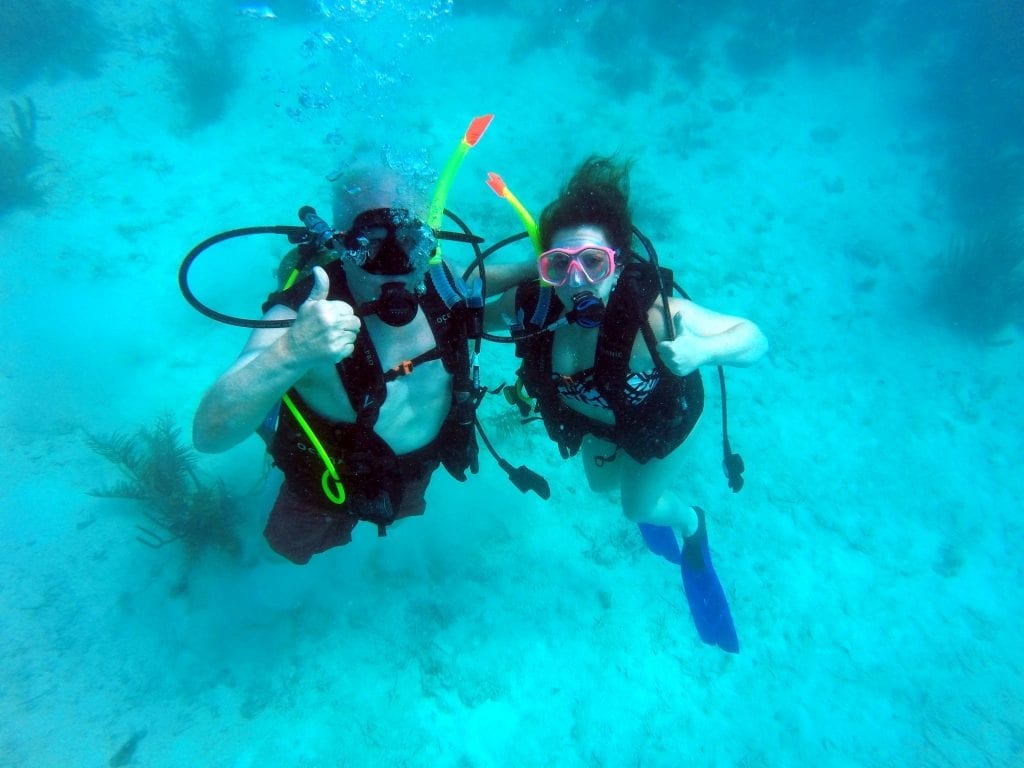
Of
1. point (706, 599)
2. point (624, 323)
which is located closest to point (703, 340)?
point (624, 323)

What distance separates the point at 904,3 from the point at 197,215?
25.8m

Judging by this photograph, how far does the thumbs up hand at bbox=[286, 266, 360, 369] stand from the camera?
211 centimetres

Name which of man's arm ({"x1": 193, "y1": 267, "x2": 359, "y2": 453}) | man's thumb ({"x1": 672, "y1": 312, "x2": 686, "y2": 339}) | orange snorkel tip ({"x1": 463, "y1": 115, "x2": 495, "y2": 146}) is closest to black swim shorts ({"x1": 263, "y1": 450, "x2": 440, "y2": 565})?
→ man's arm ({"x1": 193, "y1": 267, "x2": 359, "y2": 453})

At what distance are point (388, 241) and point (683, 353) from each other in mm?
1754

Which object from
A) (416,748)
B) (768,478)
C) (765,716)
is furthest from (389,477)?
(768,478)

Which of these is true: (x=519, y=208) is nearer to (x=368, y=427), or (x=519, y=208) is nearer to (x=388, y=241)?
(x=388, y=241)

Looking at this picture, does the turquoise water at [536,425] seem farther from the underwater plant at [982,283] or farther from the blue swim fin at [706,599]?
the blue swim fin at [706,599]

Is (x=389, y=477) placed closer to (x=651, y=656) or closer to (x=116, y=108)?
(x=651, y=656)

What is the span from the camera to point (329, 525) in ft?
13.5

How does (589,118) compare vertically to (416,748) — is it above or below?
above

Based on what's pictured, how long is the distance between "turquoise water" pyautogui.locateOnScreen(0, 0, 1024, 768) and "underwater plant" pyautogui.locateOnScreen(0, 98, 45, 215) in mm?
91

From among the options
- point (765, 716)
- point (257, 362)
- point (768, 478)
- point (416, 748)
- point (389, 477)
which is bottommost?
point (416, 748)

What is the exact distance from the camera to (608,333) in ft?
11.3

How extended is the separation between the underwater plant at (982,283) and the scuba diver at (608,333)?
1114 cm
